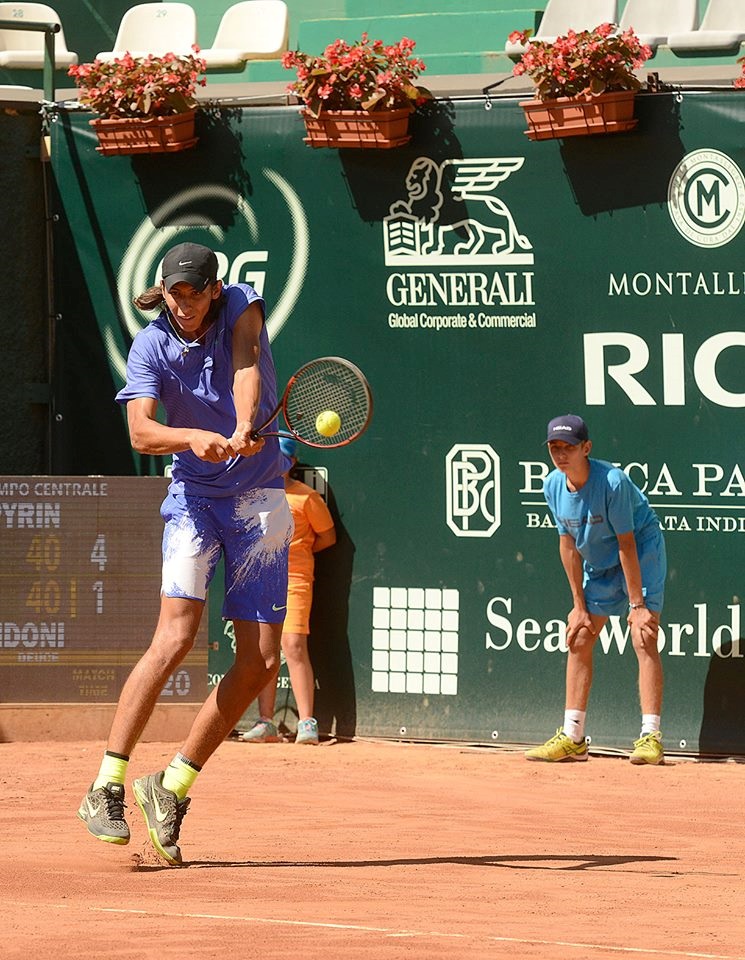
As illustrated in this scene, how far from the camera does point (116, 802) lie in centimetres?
545

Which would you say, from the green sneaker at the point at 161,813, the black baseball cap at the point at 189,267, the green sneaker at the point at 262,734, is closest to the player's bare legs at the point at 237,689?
the green sneaker at the point at 161,813

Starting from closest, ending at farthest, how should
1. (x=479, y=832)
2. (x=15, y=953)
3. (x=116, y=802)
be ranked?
(x=15, y=953)
(x=116, y=802)
(x=479, y=832)

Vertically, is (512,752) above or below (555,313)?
below

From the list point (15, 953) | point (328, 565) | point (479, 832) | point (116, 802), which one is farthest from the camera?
point (328, 565)

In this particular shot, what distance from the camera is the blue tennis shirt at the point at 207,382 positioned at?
5.62m

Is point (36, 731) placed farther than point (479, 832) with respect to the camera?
Yes

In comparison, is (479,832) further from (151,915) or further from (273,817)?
(151,915)

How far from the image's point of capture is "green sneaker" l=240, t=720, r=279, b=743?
9.30 metres

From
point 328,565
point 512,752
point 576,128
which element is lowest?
point 512,752

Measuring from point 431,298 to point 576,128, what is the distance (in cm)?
119

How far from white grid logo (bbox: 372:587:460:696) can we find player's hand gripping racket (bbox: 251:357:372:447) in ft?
9.79

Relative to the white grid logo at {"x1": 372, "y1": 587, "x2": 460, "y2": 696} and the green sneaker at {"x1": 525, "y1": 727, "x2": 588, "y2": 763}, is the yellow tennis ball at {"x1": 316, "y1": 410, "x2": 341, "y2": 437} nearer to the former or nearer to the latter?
the green sneaker at {"x1": 525, "y1": 727, "x2": 588, "y2": 763}

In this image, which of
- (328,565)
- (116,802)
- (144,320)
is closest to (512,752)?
(328,565)

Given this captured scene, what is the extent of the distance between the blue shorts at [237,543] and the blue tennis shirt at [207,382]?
47 millimetres
